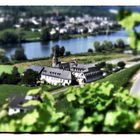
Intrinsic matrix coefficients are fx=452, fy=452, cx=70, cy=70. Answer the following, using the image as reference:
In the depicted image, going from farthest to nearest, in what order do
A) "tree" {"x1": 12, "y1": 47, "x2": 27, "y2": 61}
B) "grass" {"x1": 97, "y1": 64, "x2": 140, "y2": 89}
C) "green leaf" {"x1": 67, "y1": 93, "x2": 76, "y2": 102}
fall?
"tree" {"x1": 12, "y1": 47, "x2": 27, "y2": 61}, "grass" {"x1": 97, "y1": 64, "x2": 140, "y2": 89}, "green leaf" {"x1": 67, "y1": 93, "x2": 76, "y2": 102}

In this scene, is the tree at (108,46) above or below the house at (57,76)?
above

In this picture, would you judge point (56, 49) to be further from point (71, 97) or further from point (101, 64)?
point (71, 97)

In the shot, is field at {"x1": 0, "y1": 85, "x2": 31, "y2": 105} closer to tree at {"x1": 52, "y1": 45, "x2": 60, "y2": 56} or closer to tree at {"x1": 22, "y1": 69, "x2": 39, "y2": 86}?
tree at {"x1": 22, "y1": 69, "x2": 39, "y2": 86}

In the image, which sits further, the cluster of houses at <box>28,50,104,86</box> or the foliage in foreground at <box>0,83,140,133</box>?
the cluster of houses at <box>28,50,104,86</box>

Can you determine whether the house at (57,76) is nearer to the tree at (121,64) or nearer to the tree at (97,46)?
the tree at (97,46)

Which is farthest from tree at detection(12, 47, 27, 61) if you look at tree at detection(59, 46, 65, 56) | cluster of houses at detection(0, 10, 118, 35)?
tree at detection(59, 46, 65, 56)

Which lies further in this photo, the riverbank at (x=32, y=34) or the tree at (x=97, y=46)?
the riverbank at (x=32, y=34)

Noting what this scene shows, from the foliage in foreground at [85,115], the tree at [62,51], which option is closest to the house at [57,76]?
the tree at [62,51]
